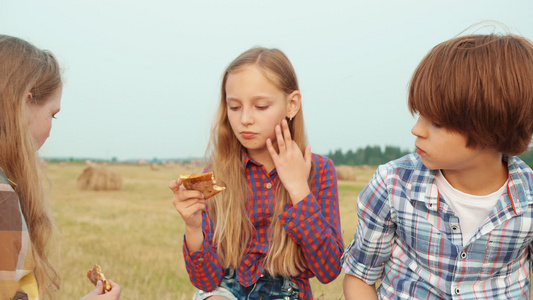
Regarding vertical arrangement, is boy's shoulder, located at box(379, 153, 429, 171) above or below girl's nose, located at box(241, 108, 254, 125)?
below

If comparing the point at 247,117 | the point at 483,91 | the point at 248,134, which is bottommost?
the point at 248,134

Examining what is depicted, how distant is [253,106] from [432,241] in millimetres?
1162

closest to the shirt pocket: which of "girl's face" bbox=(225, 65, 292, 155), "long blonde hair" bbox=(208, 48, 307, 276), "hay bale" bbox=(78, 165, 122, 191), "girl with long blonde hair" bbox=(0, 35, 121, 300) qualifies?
"long blonde hair" bbox=(208, 48, 307, 276)

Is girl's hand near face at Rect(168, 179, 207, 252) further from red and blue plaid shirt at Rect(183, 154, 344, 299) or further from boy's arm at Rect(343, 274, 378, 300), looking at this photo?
boy's arm at Rect(343, 274, 378, 300)

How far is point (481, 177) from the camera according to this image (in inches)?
97.7

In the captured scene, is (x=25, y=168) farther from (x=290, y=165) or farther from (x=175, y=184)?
(x=290, y=165)

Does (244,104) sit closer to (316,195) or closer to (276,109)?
(276,109)

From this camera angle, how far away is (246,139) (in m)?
2.99

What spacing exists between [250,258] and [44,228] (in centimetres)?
111

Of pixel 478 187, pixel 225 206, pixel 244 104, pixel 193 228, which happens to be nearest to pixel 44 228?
pixel 193 228

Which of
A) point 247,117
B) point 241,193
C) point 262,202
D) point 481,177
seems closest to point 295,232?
point 262,202

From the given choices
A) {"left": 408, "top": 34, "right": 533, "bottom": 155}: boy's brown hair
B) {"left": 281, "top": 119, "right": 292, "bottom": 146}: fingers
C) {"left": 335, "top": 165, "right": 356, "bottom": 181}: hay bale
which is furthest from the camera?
{"left": 335, "top": 165, "right": 356, "bottom": 181}: hay bale

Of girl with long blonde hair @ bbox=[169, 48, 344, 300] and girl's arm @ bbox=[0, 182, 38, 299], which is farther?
girl with long blonde hair @ bbox=[169, 48, 344, 300]

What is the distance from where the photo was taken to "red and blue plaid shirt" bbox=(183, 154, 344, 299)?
113 inches
